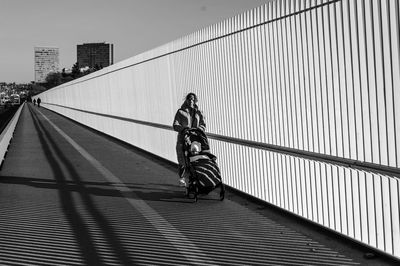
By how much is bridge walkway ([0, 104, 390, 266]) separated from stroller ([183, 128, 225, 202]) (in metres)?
0.23

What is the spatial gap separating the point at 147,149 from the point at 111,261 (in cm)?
1111

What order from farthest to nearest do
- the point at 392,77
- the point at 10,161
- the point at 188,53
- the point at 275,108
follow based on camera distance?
the point at 10,161
the point at 188,53
the point at 275,108
the point at 392,77

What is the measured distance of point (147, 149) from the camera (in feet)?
54.6

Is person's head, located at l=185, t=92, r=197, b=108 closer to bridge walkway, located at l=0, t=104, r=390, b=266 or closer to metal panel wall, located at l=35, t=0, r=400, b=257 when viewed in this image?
metal panel wall, located at l=35, t=0, r=400, b=257

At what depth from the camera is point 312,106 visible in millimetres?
6875

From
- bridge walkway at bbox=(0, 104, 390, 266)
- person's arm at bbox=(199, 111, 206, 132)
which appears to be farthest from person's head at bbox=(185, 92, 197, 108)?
bridge walkway at bbox=(0, 104, 390, 266)

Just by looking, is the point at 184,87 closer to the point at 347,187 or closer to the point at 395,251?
the point at 347,187

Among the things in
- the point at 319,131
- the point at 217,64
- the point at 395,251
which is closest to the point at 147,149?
the point at 217,64

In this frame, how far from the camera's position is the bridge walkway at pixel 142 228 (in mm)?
5727

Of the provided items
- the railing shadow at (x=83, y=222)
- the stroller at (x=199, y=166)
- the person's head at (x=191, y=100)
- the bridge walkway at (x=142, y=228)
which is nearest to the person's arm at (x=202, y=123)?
the person's head at (x=191, y=100)

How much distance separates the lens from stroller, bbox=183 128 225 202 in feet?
28.3

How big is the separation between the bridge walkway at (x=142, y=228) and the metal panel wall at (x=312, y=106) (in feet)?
1.27

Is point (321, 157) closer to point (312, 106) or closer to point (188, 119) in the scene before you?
point (312, 106)

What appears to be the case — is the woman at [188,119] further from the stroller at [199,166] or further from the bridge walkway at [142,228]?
the bridge walkway at [142,228]
